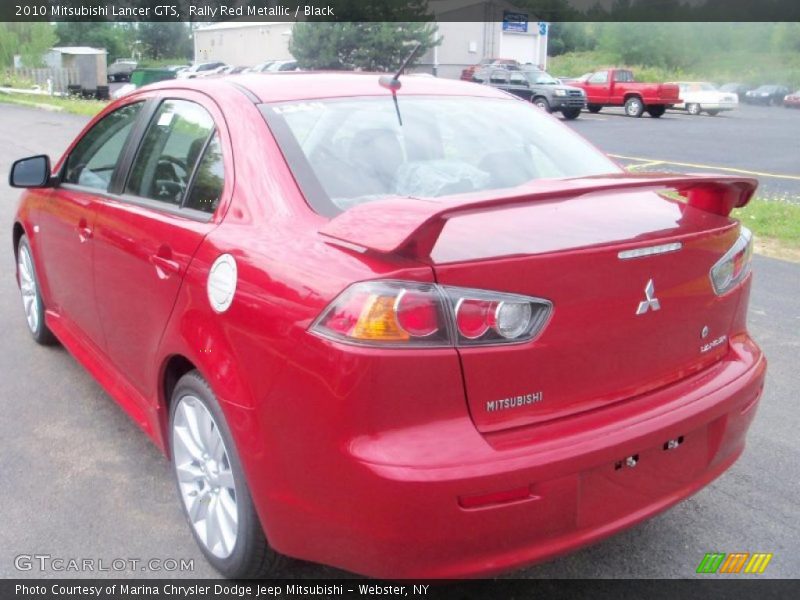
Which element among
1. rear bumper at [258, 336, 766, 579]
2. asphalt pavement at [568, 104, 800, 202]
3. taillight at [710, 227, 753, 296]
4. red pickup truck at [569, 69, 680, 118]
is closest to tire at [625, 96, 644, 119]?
red pickup truck at [569, 69, 680, 118]

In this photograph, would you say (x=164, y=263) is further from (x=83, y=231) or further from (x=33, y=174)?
(x=33, y=174)

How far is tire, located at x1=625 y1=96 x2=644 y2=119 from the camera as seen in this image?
102 ft

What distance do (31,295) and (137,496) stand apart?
2124 millimetres

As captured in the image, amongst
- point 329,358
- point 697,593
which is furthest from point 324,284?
point 697,593

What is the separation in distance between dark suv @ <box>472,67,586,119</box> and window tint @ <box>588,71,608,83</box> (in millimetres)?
3472

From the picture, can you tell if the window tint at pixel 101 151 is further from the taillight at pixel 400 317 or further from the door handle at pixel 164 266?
the taillight at pixel 400 317

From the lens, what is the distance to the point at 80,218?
3688 millimetres

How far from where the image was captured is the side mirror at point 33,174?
3990mm

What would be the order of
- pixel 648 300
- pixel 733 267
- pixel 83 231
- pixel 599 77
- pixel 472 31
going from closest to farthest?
pixel 648 300
pixel 733 267
pixel 83 231
pixel 599 77
pixel 472 31

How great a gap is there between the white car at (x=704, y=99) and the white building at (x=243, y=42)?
28.2 m

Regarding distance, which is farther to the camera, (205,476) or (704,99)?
(704,99)

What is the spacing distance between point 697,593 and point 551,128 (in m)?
1.88

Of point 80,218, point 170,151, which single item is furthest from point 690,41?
point 170,151

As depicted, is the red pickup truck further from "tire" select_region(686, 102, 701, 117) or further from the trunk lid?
the trunk lid
